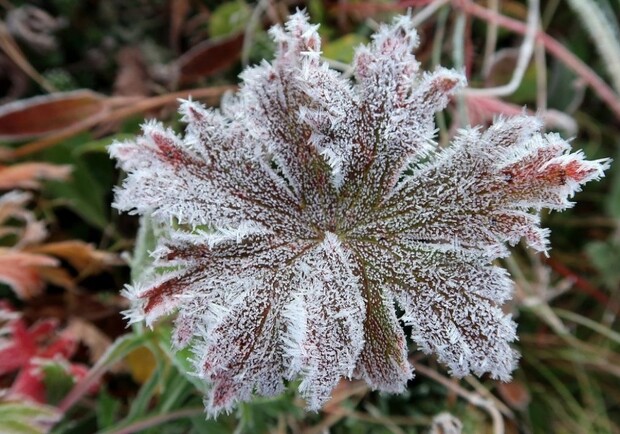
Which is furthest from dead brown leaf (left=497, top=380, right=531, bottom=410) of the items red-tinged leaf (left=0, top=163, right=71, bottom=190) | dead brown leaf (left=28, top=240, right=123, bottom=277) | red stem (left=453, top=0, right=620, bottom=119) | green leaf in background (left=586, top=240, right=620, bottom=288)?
red-tinged leaf (left=0, top=163, right=71, bottom=190)

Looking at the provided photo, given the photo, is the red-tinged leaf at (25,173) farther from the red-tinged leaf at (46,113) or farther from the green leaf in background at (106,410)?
the green leaf in background at (106,410)

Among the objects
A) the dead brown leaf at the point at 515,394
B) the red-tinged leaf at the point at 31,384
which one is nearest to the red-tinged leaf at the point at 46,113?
the red-tinged leaf at the point at 31,384

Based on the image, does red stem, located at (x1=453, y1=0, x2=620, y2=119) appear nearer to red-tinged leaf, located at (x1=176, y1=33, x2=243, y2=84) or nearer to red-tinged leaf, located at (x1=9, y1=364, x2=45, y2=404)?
red-tinged leaf, located at (x1=176, y1=33, x2=243, y2=84)

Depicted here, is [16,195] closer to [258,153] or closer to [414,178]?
[258,153]

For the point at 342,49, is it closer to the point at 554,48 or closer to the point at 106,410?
the point at 554,48

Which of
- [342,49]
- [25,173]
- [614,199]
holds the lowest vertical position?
[25,173]

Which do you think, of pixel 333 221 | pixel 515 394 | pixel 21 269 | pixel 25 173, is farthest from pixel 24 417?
pixel 515 394
